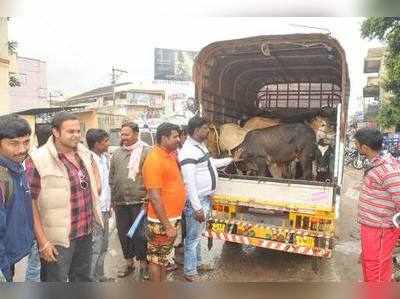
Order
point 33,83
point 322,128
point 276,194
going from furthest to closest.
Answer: point 33,83 < point 322,128 < point 276,194

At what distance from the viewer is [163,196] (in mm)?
3363

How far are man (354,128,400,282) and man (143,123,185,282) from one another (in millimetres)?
1409

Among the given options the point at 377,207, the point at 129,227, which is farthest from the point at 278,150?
the point at 377,207

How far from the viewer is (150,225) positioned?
3365mm

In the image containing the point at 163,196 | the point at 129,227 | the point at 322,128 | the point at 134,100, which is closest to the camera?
the point at 163,196

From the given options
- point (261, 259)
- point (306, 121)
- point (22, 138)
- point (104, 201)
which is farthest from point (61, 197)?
point (306, 121)

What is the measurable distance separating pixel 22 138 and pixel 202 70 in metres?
3.54

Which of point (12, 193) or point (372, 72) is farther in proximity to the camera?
point (372, 72)

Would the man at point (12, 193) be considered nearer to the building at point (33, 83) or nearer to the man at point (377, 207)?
the man at point (377, 207)

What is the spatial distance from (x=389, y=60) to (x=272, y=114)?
5181mm

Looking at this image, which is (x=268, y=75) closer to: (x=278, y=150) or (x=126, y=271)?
(x=278, y=150)

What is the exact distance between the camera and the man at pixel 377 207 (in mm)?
2973

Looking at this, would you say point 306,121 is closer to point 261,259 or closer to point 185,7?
point 261,259

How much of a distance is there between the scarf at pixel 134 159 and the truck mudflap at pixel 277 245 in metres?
1.22
